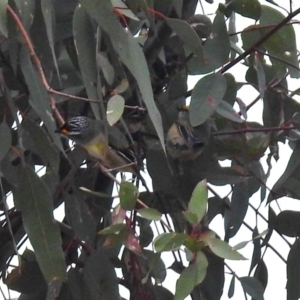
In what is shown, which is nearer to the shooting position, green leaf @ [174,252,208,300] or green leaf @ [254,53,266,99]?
green leaf @ [174,252,208,300]

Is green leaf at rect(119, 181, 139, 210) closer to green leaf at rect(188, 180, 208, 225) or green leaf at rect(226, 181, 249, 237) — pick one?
green leaf at rect(188, 180, 208, 225)

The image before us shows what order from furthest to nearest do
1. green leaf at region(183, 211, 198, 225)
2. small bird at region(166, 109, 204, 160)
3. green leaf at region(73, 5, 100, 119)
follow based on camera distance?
1. small bird at region(166, 109, 204, 160)
2. green leaf at region(73, 5, 100, 119)
3. green leaf at region(183, 211, 198, 225)

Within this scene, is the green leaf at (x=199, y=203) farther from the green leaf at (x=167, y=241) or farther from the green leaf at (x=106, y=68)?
the green leaf at (x=106, y=68)

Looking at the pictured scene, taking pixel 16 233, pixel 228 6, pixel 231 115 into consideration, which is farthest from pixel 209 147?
pixel 16 233

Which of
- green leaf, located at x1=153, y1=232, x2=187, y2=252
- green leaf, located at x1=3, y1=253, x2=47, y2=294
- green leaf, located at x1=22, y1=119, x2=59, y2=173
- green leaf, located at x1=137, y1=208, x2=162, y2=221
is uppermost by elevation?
green leaf, located at x1=22, y1=119, x2=59, y2=173

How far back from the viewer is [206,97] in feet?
2.80

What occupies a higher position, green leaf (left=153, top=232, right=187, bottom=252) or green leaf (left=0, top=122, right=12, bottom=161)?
green leaf (left=0, top=122, right=12, bottom=161)

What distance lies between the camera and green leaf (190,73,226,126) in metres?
0.84

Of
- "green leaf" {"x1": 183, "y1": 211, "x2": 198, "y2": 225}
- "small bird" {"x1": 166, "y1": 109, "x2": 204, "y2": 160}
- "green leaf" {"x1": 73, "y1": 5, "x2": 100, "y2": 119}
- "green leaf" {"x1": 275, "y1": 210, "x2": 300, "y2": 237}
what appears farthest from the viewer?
"green leaf" {"x1": 275, "y1": 210, "x2": 300, "y2": 237}

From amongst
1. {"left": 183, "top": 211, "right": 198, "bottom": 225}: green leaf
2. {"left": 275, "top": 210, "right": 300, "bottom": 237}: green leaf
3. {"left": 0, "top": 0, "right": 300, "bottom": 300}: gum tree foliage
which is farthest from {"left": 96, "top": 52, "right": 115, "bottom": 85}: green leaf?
{"left": 275, "top": 210, "right": 300, "bottom": 237}: green leaf

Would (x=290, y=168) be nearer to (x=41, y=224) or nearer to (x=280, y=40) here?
(x=280, y=40)

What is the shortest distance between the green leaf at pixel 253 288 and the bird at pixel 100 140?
0.61 ft

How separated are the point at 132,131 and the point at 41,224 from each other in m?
0.16

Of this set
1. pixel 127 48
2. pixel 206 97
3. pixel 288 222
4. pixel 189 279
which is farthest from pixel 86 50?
pixel 288 222
